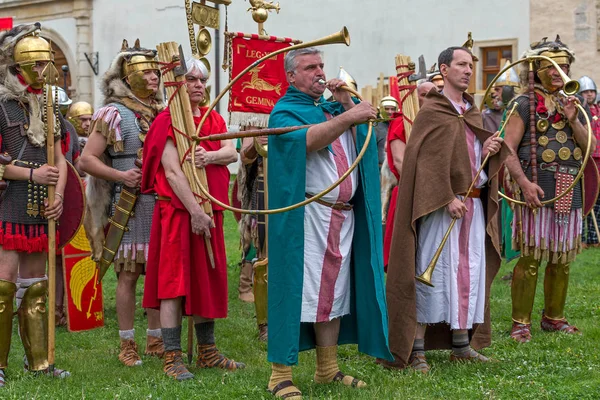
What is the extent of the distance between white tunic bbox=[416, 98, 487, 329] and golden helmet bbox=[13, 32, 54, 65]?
254 cm

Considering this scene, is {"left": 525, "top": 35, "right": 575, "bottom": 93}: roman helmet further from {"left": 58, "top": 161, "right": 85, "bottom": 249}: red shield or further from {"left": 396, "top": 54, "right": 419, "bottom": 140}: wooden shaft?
{"left": 58, "top": 161, "right": 85, "bottom": 249}: red shield

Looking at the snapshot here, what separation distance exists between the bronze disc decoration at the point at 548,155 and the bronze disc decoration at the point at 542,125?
158mm

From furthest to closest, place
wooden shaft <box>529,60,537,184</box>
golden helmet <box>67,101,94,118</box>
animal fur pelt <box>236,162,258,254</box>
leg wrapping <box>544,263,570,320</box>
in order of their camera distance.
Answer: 1. golden helmet <box>67,101,94,118</box>
2. animal fur pelt <box>236,162,258,254</box>
3. leg wrapping <box>544,263,570,320</box>
4. wooden shaft <box>529,60,537,184</box>

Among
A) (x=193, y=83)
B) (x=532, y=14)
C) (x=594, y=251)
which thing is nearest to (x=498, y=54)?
(x=532, y=14)

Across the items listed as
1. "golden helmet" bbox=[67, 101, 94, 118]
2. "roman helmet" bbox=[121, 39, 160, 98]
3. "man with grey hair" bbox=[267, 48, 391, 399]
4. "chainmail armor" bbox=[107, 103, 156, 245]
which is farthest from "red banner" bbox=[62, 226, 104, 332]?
"man with grey hair" bbox=[267, 48, 391, 399]

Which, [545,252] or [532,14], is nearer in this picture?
[545,252]

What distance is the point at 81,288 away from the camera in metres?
7.73

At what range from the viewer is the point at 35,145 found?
5.79 metres

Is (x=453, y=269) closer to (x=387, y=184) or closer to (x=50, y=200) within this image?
(x=50, y=200)

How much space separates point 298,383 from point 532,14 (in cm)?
1477

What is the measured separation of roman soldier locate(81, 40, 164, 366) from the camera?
21.3ft

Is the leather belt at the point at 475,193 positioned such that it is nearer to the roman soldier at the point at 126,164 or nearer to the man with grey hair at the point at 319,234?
the man with grey hair at the point at 319,234

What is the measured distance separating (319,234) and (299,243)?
0.46 ft

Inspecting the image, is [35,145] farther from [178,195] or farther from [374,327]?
[374,327]
